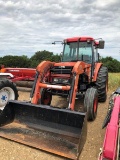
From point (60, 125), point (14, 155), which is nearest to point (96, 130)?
point (60, 125)

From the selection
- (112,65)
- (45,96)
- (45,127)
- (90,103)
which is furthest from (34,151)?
(112,65)

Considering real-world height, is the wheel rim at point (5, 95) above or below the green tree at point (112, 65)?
below

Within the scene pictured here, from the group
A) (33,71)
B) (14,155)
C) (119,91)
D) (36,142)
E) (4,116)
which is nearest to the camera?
(14,155)

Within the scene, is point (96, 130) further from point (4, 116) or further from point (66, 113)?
point (4, 116)

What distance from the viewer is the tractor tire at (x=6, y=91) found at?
608 cm

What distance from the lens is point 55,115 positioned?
4.76 metres

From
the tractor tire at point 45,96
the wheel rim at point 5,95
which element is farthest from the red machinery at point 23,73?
the wheel rim at point 5,95

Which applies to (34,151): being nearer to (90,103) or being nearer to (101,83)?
(90,103)

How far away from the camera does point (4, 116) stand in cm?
492

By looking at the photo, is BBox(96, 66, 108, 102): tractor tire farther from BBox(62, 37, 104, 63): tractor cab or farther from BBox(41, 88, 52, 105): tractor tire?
BBox(41, 88, 52, 105): tractor tire

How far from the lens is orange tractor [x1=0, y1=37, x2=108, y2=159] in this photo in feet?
13.7

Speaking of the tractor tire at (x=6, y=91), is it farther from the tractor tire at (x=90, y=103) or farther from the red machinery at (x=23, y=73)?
the red machinery at (x=23, y=73)

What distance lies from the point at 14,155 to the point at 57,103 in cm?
386

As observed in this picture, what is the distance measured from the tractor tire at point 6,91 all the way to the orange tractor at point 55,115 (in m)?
0.84
